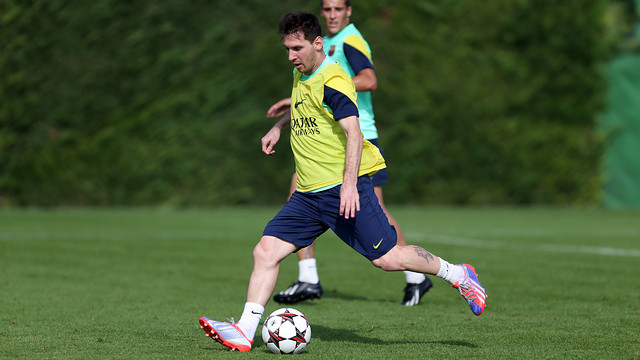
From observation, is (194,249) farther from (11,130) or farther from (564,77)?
(564,77)

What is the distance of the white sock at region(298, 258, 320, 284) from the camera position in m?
6.65

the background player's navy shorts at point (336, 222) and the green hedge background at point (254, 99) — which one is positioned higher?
the green hedge background at point (254, 99)

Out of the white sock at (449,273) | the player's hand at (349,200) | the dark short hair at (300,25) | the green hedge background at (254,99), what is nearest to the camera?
the player's hand at (349,200)

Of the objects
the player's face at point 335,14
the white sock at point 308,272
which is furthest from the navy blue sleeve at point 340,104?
the white sock at point 308,272

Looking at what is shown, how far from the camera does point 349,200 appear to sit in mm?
4574

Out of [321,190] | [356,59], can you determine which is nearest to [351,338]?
[321,190]

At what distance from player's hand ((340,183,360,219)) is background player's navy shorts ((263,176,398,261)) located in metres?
0.16

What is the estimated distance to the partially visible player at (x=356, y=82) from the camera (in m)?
6.48

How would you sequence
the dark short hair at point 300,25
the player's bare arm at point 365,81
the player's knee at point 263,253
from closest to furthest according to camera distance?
1. the dark short hair at point 300,25
2. the player's knee at point 263,253
3. the player's bare arm at point 365,81

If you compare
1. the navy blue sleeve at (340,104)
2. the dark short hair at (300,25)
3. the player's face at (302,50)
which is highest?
the dark short hair at (300,25)

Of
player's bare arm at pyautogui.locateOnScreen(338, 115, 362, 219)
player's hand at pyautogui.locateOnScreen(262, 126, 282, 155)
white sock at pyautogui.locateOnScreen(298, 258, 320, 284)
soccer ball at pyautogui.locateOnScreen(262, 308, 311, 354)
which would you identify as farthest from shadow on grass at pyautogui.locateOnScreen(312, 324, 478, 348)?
white sock at pyautogui.locateOnScreen(298, 258, 320, 284)

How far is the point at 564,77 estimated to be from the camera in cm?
1775

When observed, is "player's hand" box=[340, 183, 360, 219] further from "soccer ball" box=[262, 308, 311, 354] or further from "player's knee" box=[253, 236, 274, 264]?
"soccer ball" box=[262, 308, 311, 354]

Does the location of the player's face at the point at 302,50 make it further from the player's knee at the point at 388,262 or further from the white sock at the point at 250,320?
the white sock at the point at 250,320
